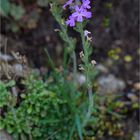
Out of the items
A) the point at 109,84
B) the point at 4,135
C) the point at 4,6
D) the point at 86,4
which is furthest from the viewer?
the point at 109,84

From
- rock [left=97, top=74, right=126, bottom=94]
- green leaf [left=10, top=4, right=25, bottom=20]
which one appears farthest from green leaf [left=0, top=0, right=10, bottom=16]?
rock [left=97, top=74, right=126, bottom=94]

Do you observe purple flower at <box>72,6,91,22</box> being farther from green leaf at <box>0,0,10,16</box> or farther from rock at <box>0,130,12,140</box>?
green leaf at <box>0,0,10,16</box>

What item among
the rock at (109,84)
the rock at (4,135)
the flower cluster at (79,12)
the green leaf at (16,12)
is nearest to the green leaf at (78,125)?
the rock at (4,135)

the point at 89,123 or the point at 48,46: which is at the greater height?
the point at 48,46

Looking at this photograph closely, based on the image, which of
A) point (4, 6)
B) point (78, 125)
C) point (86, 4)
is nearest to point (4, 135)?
point (78, 125)

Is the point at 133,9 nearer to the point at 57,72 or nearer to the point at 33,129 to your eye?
the point at 57,72

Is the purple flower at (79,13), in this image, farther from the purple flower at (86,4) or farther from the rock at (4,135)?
the rock at (4,135)

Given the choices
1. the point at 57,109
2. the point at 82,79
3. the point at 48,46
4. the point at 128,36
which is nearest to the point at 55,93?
the point at 57,109

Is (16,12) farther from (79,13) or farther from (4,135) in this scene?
(79,13)
